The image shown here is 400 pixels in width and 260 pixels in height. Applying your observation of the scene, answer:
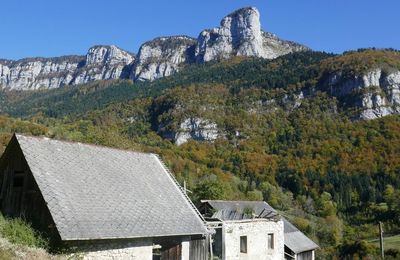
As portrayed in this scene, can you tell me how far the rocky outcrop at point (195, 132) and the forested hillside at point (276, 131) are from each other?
30cm

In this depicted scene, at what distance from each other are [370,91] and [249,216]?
4264 inches

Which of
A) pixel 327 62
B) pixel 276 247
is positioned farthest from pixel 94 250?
pixel 327 62

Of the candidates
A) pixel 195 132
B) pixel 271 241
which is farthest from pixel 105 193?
pixel 195 132

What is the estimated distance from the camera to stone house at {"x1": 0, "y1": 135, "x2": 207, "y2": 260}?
1472 cm

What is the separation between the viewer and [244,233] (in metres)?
25.0

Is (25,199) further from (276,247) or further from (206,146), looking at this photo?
(206,146)

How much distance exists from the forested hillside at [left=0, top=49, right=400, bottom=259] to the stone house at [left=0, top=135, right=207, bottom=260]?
4763 cm

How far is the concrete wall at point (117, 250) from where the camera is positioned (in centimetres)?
1490

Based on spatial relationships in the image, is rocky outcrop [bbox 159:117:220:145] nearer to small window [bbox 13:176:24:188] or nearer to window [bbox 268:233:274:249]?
window [bbox 268:233:274:249]

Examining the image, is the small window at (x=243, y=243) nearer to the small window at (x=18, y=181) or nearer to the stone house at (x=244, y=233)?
the stone house at (x=244, y=233)

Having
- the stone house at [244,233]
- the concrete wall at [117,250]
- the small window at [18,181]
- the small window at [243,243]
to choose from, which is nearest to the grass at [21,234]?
the concrete wall at [117,250]

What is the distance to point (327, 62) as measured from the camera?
140 metres

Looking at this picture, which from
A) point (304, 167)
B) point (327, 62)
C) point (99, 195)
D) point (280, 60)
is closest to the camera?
point (99, 195)

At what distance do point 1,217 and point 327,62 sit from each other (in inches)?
5305
